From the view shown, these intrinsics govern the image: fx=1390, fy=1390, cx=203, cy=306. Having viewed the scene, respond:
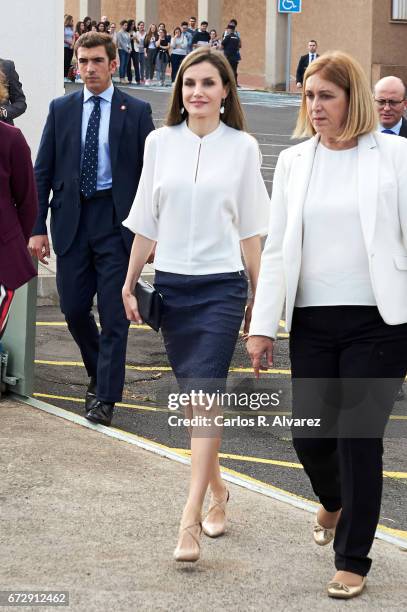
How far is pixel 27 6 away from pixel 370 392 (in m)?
7.22

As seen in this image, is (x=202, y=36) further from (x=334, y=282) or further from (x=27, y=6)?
(x=334, y=282)

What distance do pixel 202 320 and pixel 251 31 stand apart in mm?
47881

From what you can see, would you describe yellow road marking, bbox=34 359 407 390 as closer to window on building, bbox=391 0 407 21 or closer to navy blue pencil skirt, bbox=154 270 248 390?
navy blue pencil skirt, bbox=154 270 248 390

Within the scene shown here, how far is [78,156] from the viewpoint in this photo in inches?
292

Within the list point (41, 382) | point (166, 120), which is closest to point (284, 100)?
point (41, 382)

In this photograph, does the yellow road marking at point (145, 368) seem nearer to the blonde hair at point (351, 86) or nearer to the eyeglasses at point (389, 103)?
the eyeglasses at point (389, 103)

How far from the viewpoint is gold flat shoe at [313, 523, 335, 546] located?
5332 mm

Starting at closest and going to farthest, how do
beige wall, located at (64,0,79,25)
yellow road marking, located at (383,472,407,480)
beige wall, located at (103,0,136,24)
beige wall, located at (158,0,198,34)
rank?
yellow road marking, located at (383,472,407,480) < beige wall, located at (64,0,79,25) < beige wall, located at (158,0,198,34) < beige wall, located at (103,0,136,24)

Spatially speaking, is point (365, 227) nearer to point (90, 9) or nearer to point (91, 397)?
point (91, 397)

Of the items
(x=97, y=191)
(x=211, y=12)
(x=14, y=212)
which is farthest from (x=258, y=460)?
(x=211, y=12)

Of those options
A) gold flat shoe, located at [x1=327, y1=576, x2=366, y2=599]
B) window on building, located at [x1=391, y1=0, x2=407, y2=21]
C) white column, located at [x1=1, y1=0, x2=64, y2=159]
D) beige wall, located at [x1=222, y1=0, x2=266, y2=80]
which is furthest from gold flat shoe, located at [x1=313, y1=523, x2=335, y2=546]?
beige wall, located at [x1=222, y1=0, x2=266, y2=80]

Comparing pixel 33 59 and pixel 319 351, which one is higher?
pixel 33 59

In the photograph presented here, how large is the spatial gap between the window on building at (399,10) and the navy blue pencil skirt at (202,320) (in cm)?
4075

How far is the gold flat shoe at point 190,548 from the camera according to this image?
16.6ft
